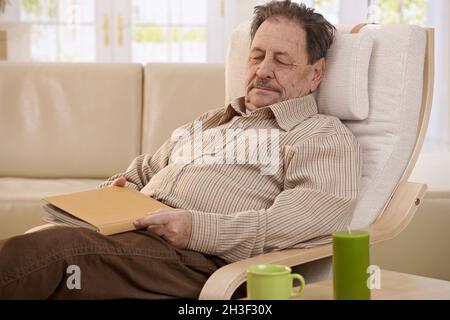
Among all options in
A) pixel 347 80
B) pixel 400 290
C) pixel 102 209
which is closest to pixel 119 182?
pixel 102 209

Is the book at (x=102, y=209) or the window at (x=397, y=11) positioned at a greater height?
the window at (x=397, y=11)

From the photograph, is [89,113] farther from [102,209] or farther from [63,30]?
[63,30]

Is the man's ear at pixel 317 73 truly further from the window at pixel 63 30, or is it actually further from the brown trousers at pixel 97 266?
the window at pixel 63 30

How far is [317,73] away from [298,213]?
0.52 meters

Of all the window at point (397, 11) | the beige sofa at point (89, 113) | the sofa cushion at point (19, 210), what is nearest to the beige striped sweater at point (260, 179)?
the sofa cushion at point (19, 210)

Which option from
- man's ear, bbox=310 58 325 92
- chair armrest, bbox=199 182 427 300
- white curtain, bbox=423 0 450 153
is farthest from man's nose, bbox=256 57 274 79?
white curtain, bbox=423 0 450 153

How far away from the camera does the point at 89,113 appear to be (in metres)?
3.23

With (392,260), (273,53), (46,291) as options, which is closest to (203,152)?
(273,53)

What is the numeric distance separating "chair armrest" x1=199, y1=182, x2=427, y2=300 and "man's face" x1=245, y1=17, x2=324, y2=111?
383mm

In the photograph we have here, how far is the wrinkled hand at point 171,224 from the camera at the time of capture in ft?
5.43

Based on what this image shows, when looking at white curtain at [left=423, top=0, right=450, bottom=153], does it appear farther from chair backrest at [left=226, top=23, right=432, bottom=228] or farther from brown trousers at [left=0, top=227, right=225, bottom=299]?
brown trousers at [left=0, top=227, right=225, bottom=299]

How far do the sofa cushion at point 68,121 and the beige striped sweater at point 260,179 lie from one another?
1070mm

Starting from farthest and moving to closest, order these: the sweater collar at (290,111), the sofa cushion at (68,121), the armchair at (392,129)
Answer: the sofa cushion at (68,121) < the sweater collar at (290,111) < the armchair at (392,129)
